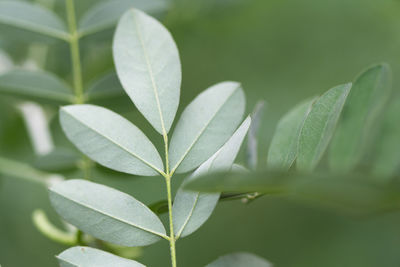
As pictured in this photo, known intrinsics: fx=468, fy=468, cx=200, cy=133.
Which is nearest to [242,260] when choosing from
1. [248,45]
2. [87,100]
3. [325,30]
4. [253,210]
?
[87,100]

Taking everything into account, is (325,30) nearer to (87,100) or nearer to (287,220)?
(287,220)

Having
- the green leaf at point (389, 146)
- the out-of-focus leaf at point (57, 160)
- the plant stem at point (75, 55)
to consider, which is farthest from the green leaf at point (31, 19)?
the green leaf at point (389, 146)

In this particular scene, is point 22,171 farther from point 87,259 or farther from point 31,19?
point 87,259

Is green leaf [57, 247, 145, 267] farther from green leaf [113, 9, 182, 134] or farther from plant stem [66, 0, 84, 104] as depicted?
plant stem [66, 0, 84, 104]

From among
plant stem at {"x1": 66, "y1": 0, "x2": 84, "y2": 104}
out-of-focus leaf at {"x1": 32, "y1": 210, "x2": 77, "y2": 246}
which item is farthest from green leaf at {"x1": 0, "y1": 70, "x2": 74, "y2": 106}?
out-of-focus leaf at {"x1": 32, "y1": 210, "x2": 77, "y2": 246}

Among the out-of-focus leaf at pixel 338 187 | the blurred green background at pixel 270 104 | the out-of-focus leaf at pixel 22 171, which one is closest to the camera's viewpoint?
the out-of-focus leaf at pixel 338 187

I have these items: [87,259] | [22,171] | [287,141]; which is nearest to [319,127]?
[287,141]

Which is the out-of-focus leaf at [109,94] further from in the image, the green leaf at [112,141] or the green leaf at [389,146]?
the green leaf at [389,146]
